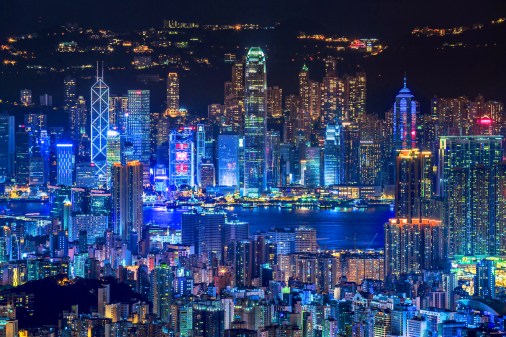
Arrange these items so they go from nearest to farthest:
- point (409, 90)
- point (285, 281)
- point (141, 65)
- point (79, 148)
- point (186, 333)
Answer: point (186, 333), point (285, 281), point (409, 90), point (141, 65), point (79, 148)

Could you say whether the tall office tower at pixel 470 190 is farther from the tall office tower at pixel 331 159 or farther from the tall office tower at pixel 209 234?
→ the tall office tower at pixel 331 159

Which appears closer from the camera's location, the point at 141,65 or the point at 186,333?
the point at 186,333

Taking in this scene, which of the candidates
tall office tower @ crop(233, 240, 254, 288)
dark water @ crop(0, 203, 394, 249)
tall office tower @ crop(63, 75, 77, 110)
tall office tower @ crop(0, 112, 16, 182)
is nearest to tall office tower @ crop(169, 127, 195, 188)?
tall office tower @ crop(63, 75, 77, 110)

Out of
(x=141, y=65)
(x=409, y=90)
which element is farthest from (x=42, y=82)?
(x=409, y=90)

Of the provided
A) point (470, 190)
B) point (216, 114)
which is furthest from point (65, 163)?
point (470, 190)

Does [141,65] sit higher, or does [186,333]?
[141,65]

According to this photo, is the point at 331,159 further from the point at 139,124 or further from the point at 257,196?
the point at 139,124

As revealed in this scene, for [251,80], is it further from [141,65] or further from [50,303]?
[50,303]

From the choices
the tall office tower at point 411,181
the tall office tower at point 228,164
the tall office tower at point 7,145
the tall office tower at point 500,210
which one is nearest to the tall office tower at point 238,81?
the tall office tower at point 228,164
